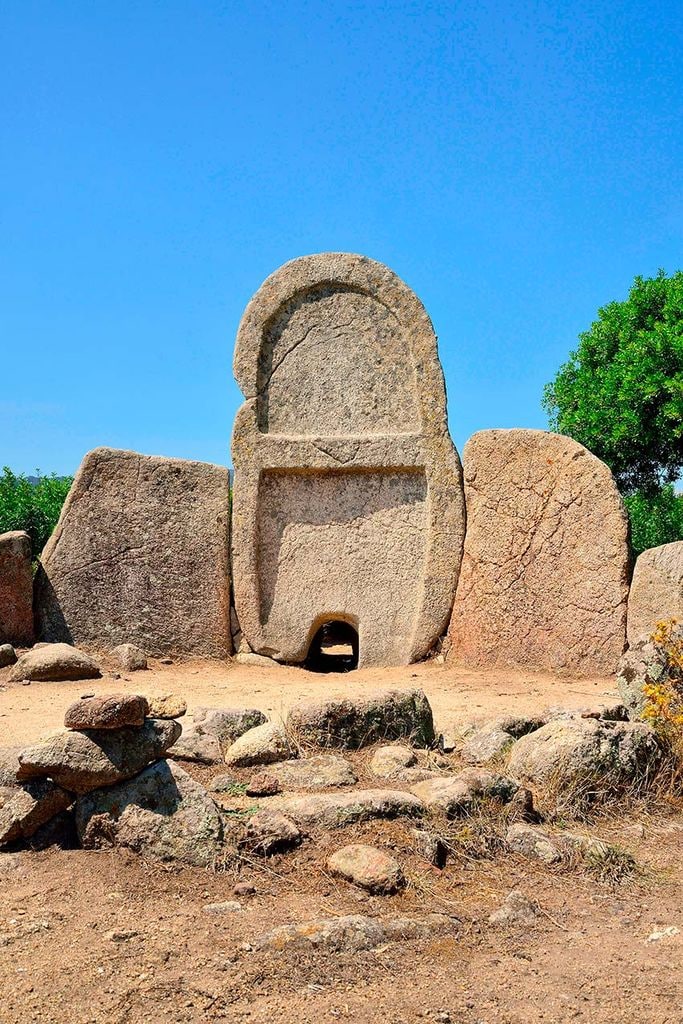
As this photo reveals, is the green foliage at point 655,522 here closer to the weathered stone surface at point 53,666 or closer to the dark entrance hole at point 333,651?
the dark entrance hole at point 333,651

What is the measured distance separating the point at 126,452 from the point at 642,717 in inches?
209

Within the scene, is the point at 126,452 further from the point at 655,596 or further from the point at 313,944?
the point at 313,944

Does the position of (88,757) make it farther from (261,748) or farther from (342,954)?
(342,954)

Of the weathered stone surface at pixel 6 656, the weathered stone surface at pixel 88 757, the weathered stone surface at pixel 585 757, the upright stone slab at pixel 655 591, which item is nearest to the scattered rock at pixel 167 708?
the weathered stone surface at pixel 88 757

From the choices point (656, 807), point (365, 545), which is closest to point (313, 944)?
point (656, 807)

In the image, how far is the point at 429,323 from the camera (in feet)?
29.6

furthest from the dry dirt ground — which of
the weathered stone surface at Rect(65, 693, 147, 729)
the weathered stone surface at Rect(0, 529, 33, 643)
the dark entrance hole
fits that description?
the dark entrance hole

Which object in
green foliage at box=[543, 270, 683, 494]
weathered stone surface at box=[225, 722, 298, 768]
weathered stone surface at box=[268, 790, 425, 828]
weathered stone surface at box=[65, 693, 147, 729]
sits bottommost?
weathered stone surface at box=[268, 790, 425, 828]

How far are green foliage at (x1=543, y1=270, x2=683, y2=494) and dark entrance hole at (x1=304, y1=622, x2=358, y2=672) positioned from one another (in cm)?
420

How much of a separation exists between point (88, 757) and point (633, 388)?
9.98m

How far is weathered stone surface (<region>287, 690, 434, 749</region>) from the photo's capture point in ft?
16.3

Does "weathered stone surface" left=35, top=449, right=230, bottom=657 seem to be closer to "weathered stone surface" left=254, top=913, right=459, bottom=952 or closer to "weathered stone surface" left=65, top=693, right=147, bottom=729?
"weathered stone surface" left=65, top=693, right=147, bottom=729

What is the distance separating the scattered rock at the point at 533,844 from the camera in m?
3.95

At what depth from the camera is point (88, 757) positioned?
394 cm
